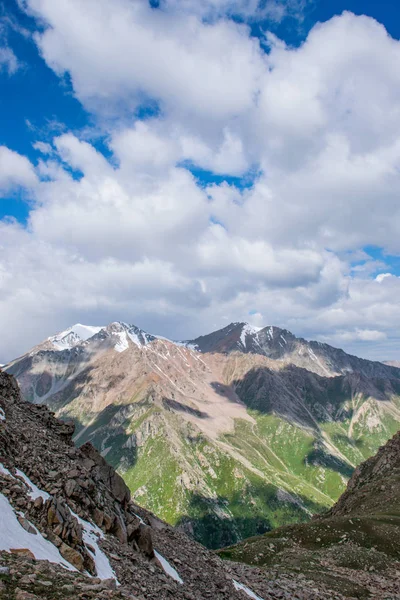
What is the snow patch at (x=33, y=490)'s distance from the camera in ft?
72.0

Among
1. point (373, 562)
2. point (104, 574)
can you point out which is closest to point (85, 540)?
point (104, 574)

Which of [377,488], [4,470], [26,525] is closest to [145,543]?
[4,470]

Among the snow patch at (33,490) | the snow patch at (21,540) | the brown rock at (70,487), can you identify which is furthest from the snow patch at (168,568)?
the snow patch at (21,540)

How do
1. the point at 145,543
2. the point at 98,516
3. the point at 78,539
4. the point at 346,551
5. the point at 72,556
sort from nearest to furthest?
the point at 72,556 → the point at 78,539 → the point at 98,516 → the point at 145,543 → the point at 346,551

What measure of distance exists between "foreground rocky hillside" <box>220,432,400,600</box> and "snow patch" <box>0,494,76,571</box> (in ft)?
114

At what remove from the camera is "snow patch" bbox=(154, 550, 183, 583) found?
91.8 feet

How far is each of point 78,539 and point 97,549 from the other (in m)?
2.06

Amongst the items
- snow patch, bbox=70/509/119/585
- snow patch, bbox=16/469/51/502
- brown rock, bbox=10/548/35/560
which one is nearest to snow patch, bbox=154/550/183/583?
snow patch, bbox=70/509/119/585

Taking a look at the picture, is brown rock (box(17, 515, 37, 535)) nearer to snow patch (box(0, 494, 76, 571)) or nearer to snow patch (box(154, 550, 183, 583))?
snow patch (box(0, 494, 76, 571))

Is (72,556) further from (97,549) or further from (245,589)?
(245,589)

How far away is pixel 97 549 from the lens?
22.3m

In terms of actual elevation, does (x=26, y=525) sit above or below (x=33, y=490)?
below

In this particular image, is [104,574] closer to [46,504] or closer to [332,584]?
[46,504]

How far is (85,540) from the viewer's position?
22.1 metres
